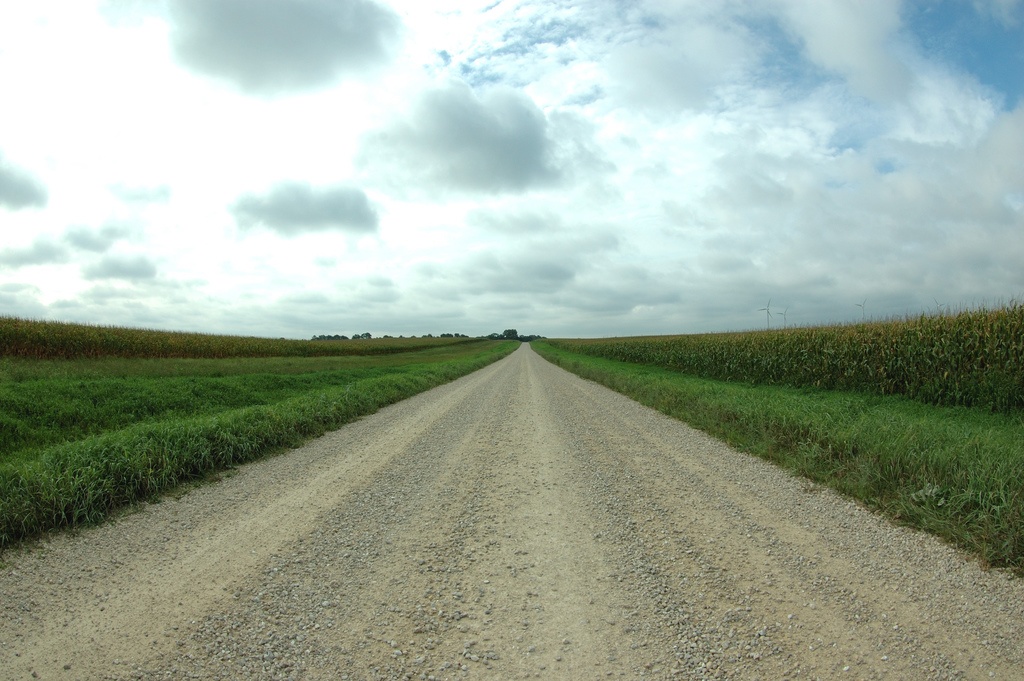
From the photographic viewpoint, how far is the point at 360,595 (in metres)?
4.17

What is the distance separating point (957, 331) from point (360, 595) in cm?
1677

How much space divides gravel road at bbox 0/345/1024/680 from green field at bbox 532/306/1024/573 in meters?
0.59

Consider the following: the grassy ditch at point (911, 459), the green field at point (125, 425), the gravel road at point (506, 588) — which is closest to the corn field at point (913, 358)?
the grassy ditch at point (911, 459)

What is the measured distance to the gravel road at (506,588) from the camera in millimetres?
3348

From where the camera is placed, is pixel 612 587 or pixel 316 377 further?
pixel 316 377

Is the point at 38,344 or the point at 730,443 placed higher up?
the point at 38,344

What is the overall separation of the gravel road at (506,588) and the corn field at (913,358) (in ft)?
32.5

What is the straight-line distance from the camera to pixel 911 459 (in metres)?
6.93

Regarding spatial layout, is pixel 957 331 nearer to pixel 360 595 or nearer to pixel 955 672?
pixel 955 672

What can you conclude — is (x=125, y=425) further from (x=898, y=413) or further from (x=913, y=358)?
(x=913, y=358)

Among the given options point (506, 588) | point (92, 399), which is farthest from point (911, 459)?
point (92, 399)

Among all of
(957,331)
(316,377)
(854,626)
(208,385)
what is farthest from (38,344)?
(957,331)

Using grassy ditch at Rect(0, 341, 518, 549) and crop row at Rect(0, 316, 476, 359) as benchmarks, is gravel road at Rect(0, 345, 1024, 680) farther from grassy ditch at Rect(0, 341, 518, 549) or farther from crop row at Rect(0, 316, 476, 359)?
crop row at Rect(0, 316, 476, 359)

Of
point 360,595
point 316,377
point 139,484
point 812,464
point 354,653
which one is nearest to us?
point 354,653
